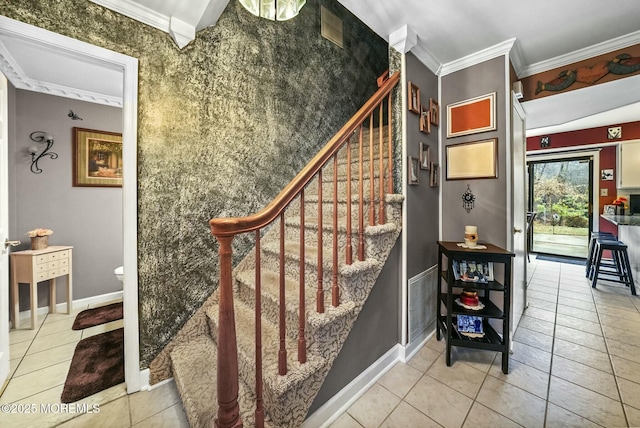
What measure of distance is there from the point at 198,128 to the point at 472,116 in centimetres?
226

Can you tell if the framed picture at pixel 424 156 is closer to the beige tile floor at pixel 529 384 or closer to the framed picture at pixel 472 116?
the framed picture at pixel 472 116

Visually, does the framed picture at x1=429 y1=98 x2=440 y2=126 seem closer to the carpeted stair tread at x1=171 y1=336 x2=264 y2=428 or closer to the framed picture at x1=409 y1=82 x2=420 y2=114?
the framed picture at x1=409 y1=82 x2=420 y2=114

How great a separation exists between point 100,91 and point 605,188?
314 inches

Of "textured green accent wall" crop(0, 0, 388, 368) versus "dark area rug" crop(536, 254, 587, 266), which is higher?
"textured green accent wall" crop(0, 0, 388, 368)

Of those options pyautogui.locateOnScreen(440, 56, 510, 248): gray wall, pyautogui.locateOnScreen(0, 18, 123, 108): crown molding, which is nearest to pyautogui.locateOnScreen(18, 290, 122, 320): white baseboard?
pyautogui.locateOnScreen(0, 18, 123, 108): crown molding

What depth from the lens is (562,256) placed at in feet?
16.7

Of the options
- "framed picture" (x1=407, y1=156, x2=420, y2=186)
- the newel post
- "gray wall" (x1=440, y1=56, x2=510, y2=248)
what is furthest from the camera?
"gray wall" (x1=440, y1=56, x2=510, y2=248)

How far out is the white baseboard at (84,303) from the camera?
99.9 inches

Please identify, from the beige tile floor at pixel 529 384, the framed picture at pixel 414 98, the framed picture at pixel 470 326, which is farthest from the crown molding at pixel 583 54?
the beige tile floor at pixel 529 384

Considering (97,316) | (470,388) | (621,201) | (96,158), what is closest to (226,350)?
(470,388)

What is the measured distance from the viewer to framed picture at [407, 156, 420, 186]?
1.90m

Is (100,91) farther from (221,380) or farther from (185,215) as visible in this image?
(221,380)

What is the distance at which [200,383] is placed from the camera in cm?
142

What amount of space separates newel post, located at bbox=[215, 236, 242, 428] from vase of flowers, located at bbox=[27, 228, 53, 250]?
288 centimetres
